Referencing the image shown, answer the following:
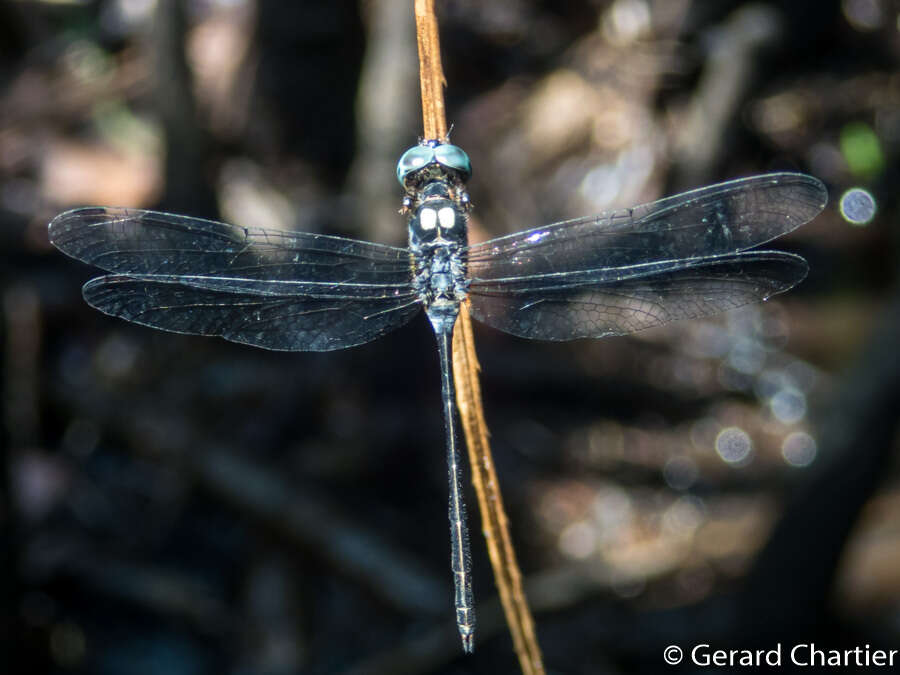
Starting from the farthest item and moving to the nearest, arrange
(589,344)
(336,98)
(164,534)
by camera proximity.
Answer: (336,98) < (589,344) < (164,534)

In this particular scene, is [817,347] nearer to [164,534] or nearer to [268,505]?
[268,505]

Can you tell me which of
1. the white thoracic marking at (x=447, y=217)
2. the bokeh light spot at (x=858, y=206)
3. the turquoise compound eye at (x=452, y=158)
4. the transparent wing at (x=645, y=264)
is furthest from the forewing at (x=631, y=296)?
the bokeh light spot at (x=858, y=206)

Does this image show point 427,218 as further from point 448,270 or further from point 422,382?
point 422,382

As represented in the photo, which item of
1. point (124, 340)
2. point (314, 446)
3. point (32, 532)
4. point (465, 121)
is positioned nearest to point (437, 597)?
point (314, 446)

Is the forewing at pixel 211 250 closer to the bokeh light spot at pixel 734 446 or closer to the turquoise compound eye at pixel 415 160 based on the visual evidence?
the turquoise compound eye at pixel 415 160

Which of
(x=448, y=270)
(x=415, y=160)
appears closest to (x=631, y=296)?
(x=448, y=270)

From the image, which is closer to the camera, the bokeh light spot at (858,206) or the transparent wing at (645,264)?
the transparent wing at (645,264)

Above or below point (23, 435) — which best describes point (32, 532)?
below
